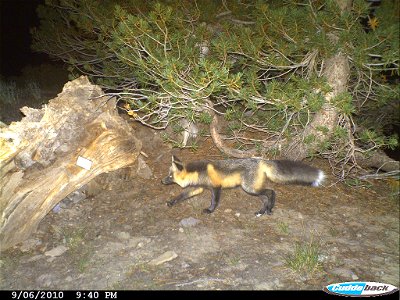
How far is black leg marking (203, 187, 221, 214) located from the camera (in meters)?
4.84

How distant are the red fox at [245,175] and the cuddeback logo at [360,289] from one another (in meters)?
1.67

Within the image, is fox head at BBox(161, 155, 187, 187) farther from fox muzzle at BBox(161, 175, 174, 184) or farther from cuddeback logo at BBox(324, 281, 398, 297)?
cuddeback logo at BBox(324, 281, 398, 297)

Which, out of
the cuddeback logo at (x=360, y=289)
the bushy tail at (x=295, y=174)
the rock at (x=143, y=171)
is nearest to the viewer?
the cuddeback logo at (x=360, y=289)

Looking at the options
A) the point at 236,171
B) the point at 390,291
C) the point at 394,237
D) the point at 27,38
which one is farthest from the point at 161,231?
the point at 27,38

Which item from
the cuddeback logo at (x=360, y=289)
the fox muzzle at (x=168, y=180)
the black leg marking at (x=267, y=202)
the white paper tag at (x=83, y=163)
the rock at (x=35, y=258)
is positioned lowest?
the black leg marking at (x=267, y=202)

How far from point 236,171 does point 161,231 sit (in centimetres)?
147

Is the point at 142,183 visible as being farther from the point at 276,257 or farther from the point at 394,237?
the point at 394,237

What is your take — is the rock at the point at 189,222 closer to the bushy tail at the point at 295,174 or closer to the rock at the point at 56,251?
the bushy tail at the point at 295,174

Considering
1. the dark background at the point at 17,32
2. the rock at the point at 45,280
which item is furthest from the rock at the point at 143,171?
the dark background at the point at 17,32

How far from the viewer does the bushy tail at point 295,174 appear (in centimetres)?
488

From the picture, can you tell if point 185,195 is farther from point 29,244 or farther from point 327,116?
point 327,116

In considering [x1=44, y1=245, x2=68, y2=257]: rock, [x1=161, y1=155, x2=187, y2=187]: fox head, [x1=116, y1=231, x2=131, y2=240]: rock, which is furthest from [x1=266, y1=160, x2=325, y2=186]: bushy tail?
[x1=44, y1=245, x2=68, y2=257]: rock

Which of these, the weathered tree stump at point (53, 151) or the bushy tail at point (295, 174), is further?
the bushy tail at point (295, 174)

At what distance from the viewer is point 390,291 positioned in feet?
10.6
